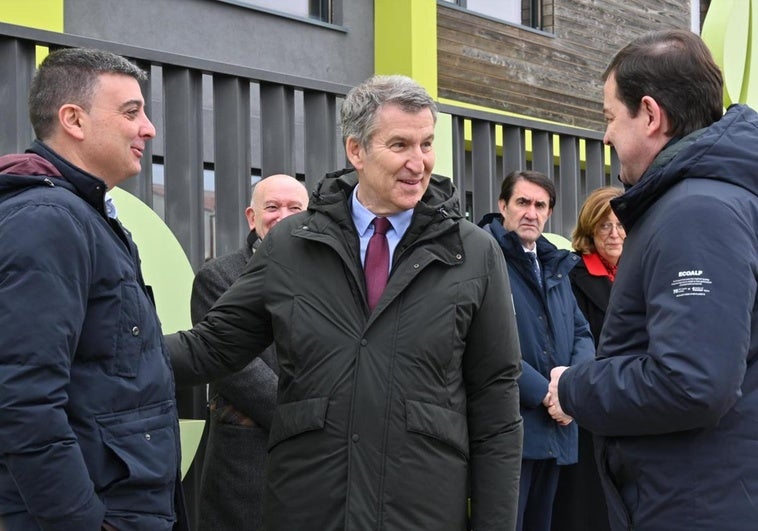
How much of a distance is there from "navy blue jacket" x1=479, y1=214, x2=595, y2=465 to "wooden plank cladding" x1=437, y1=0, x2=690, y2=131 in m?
6.52

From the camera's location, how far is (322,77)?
34.0 feet

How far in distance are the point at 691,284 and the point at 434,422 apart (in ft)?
2.54

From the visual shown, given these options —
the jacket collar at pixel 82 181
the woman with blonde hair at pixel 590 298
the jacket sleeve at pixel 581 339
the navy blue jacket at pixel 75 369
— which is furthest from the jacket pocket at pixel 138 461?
the woman with blonde hair at pixel 590 298

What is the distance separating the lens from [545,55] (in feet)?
40.3

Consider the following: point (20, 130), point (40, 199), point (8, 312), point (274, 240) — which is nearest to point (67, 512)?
point (8, 312)

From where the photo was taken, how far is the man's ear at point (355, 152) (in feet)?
9.78

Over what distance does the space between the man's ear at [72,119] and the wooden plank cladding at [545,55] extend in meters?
8.68

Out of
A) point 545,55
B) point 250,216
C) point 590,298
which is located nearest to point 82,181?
point 250,216

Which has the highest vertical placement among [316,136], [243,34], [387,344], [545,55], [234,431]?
[545,55]

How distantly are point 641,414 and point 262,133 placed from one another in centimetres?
293

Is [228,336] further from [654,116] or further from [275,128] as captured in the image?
[275,128]

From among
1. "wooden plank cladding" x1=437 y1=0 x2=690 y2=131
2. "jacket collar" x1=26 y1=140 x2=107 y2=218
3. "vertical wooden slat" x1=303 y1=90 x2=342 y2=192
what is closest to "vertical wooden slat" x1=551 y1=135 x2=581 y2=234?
"vertical wooden slat" x1=303 y1=90 x2=342 y2=192

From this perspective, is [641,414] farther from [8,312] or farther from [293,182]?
[293,182]

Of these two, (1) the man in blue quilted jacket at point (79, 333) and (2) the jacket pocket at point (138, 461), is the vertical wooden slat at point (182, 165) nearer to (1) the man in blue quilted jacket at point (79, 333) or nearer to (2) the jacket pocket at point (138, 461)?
(1) the man in blue quilted jacket at point (79, 333)
